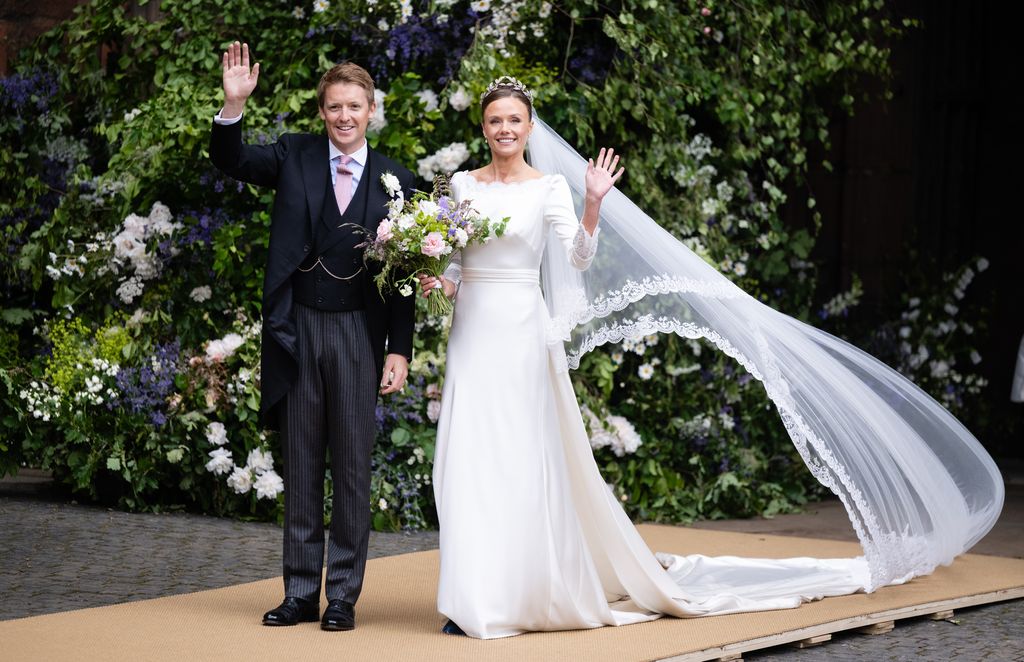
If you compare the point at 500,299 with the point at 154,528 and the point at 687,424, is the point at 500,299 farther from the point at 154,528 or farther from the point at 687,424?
the point at 687,424

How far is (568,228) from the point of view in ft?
16.3

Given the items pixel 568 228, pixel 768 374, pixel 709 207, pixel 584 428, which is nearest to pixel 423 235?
pixel 568 228

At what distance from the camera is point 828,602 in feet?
17.9

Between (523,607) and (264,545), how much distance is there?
2196mm

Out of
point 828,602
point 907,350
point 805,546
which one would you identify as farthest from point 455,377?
point 907,350

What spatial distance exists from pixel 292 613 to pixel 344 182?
4.87 feet

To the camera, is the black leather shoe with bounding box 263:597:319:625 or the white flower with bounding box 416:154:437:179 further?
the white flower with bounding box 416:154:437:179

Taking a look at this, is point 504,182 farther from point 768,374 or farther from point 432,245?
point 768,374

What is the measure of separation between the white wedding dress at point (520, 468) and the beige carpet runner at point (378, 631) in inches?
4.6

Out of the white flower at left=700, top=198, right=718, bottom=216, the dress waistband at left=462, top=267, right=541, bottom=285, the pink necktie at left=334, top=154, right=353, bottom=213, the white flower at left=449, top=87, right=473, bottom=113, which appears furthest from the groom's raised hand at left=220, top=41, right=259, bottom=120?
the white flower at left=700, top=198, right=718, bottom=216

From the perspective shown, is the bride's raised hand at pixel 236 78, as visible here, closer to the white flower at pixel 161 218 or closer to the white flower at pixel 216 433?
the white flower at pixel 216 433

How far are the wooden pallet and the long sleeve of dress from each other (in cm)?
137

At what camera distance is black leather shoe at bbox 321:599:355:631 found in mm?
4699

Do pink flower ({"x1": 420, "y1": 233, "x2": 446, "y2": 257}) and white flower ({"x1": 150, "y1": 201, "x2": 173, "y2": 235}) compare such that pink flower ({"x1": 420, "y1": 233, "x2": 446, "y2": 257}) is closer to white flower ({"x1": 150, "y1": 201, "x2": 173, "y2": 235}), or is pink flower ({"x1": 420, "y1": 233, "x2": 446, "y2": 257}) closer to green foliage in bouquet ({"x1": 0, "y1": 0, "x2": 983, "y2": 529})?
green foliage in bouquet ({"x1": 0, "y1": 0, "x2": 983, "y2": 529})
